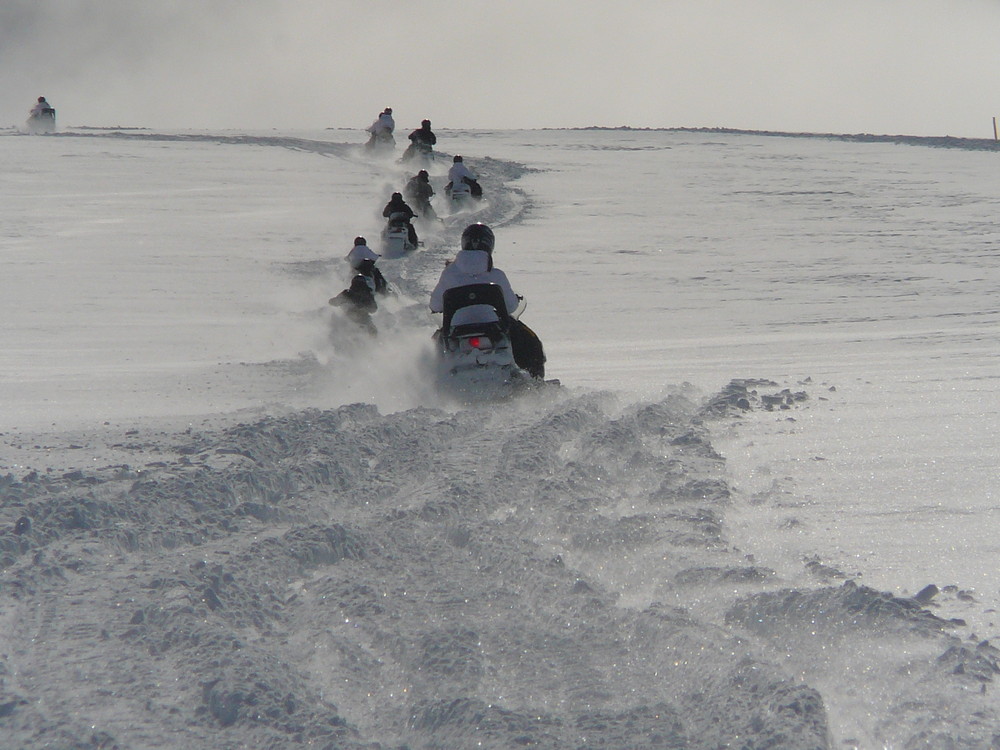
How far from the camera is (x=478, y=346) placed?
8398 millimetres

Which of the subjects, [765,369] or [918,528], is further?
[765,369]

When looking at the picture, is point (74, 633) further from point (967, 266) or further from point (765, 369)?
point (967, 266)

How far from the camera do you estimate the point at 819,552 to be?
196 inches

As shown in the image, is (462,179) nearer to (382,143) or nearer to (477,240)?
(382,143)

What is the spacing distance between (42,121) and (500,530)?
36.9 meters

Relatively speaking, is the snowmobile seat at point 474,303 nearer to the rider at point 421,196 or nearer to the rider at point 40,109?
the rider at point 421,196

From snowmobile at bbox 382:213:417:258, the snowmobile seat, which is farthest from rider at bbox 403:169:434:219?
the snowmobile seat

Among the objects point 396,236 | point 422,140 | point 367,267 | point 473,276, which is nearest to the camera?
point 473,276

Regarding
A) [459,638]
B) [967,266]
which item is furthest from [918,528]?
[967,266]

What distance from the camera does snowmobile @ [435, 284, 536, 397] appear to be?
833cm

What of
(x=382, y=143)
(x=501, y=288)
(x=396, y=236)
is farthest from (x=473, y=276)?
(x=382, y=143)

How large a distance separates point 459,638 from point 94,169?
2581 centimetres

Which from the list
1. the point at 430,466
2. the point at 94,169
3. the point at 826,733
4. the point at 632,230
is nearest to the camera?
the point at 826,733

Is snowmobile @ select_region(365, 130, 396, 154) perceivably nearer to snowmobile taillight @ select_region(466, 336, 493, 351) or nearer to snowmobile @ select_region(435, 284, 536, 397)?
snowmobile @ select_region(435, 284, 536, 397)
